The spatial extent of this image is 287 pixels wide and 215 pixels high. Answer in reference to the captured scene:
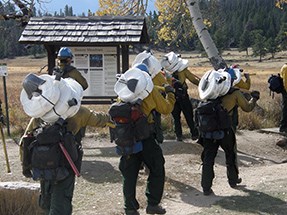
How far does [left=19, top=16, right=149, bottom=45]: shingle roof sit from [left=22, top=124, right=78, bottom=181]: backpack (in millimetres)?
5380

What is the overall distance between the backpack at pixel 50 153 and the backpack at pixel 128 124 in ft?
2.60

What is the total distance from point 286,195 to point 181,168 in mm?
2256

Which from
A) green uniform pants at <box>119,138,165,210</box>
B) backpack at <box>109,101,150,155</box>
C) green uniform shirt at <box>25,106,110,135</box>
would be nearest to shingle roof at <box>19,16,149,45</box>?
green uniform pants at <box>119,138,165,210</box>

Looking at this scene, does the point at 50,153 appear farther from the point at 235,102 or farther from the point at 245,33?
the point at 245,33

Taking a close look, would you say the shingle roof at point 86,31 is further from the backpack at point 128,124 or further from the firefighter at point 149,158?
the backpack at point 128,124

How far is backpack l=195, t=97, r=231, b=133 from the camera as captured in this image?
629 centimetres

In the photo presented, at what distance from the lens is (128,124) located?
5.27 meters

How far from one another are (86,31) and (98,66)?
76 centimetres

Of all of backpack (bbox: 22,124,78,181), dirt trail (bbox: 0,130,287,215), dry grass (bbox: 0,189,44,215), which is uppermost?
backpack (bbox: 22,124,78,181)

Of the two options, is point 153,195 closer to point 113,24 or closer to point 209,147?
point 209,147

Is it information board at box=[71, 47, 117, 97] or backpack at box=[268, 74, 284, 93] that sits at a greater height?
information board at box=[71, 47, 117, 97]

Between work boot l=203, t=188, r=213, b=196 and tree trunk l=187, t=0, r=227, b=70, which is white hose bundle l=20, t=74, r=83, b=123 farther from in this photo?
tree trunk l=187, t=0, r=227, b=70

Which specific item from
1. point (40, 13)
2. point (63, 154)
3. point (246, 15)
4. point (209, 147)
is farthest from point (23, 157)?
point (246, 15)

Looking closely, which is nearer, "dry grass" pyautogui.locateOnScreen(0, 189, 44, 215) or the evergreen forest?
"dry grass" pyautogui.locateOnScreen(0, 189, 44, 215)
